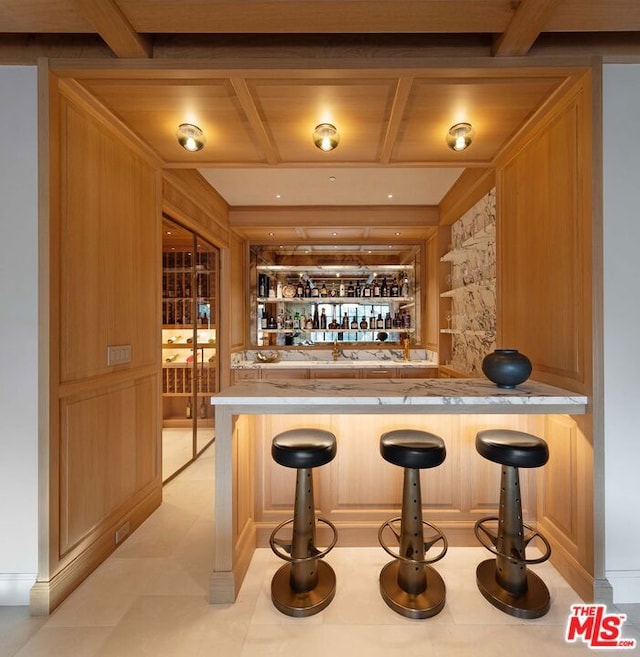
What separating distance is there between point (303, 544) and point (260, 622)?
1.19ft

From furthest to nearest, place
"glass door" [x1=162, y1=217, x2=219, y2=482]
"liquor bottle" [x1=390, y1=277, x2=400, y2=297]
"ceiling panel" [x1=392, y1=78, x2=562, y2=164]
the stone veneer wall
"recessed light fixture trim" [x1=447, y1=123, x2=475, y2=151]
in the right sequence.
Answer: "liquor bottle" [x1=390, y1=277, x2=400, y2=297]
"glass door" [x1=162, y1=217, x2=219, y2=482]
the stone veneer wall
"recessed light fixture trim" [x1=447, y1=123, x2=475, y2=151]
"ceiling panel" [x1=392, y1=78, x2=562, y2=164]

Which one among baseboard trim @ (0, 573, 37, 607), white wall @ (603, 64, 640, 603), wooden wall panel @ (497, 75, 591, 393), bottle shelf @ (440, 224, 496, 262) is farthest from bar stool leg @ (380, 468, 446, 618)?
bottle shelf @ (440, 224, 496, 262)

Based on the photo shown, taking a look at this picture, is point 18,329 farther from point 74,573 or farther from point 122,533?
point 122,533

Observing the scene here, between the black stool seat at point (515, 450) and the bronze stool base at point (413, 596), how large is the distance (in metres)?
0.67

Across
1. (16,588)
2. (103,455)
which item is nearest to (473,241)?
(103,455)

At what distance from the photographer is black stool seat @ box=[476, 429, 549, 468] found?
169cm

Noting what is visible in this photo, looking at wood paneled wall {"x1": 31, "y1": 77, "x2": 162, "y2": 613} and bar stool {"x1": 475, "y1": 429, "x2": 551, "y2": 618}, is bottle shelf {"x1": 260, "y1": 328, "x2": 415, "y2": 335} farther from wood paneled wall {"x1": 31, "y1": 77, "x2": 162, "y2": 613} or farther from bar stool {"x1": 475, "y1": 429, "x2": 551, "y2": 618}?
bar stool {"x1": 475, "y1": 429, "x2": 551, "y2": 618}

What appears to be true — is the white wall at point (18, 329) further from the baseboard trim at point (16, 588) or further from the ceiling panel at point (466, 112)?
the ceiling panel at point (466, 112)

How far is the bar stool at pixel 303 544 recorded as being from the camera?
5.51ft

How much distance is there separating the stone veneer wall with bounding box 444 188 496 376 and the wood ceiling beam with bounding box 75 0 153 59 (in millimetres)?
2618

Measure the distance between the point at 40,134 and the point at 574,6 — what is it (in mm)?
2576

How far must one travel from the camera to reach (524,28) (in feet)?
5.30

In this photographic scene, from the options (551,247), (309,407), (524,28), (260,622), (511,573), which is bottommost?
(260,622)

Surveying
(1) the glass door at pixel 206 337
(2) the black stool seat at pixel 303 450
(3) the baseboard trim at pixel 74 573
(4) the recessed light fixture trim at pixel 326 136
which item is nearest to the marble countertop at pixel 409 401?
(2) the black stool seat at pixel 303 450
